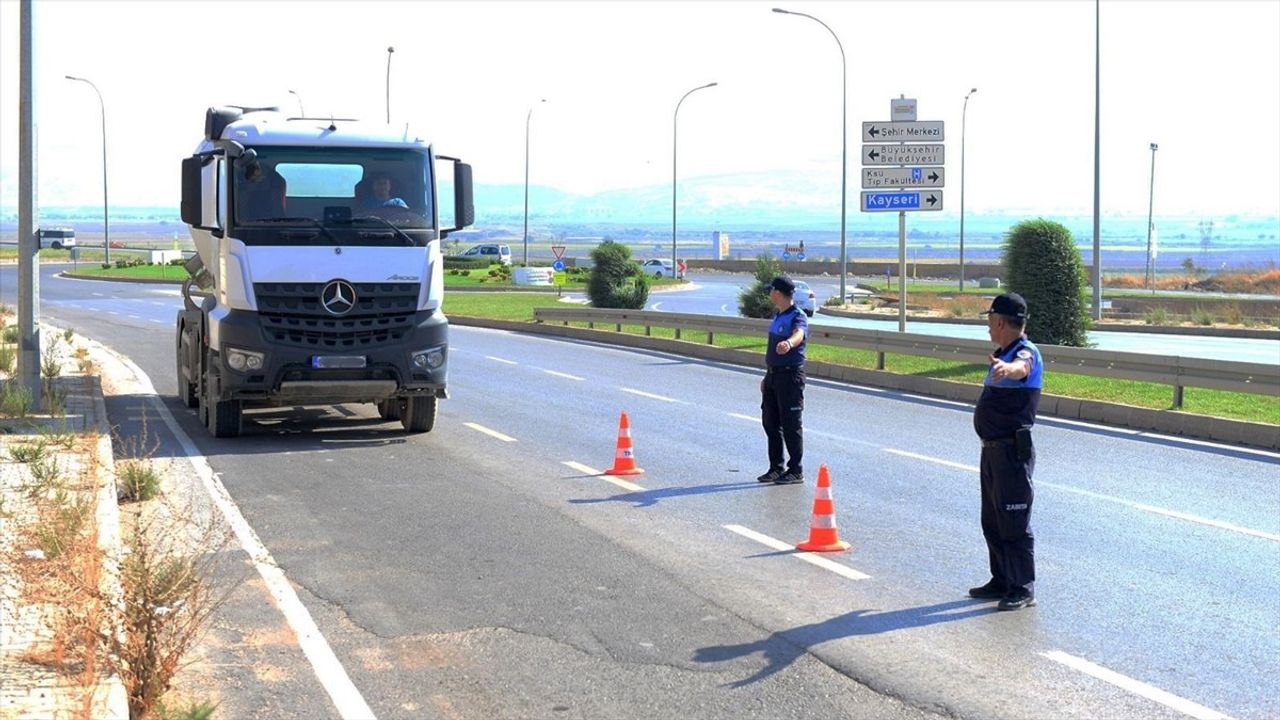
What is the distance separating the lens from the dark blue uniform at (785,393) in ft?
41.1

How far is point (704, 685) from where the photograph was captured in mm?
6707

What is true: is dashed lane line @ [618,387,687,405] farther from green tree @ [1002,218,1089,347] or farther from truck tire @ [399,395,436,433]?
green tree @ [1002,218,1089,347]

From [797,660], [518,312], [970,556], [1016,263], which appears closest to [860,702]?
[797,660]

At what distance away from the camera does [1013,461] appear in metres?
8.26

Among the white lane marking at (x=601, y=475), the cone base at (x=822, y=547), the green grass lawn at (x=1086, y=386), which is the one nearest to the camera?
the cone base at (x=822, y=547)

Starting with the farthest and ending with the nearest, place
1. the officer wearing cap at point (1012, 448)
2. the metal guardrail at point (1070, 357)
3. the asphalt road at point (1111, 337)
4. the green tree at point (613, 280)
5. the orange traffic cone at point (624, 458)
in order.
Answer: the green tree at point (613, 280) < the asphalt road at point (1111, 337) < the metal guardrail at point (1070, 357) < the orange traffic cone at point (624, 458) < the officer wearing cap at point (1012, 448)

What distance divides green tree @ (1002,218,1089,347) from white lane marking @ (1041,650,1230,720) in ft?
64.6

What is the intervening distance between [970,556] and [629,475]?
4105 mm

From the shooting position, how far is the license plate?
14.7m

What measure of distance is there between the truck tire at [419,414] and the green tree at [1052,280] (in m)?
13.7

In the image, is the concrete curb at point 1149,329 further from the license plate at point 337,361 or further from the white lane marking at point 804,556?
the white lane marking at point 804,556

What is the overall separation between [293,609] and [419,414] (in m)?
7.77

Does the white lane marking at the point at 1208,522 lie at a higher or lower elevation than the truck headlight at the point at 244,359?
lower

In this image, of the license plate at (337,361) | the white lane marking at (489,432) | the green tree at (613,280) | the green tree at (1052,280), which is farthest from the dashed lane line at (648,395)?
the green tree at (613,280)
